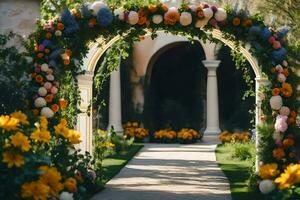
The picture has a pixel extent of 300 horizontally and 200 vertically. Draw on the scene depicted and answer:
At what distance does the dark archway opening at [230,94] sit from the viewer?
22906 millimetres

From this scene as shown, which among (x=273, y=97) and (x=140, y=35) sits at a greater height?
(x=140, y=35)

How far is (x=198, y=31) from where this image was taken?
29.2 ft

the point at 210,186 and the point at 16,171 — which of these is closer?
the point at 16,171

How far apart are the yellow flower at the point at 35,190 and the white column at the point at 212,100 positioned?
17.5 metres

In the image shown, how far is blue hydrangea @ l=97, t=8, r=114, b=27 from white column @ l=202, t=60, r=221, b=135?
45.7ft

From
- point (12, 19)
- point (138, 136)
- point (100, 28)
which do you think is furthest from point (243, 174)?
point (138, 136)

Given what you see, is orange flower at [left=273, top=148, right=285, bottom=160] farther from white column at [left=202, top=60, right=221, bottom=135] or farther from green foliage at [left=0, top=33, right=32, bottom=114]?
white column at [left=202, top=60, right=221, bottom=135]

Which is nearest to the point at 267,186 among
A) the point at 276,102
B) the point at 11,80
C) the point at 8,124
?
the point at 276,102

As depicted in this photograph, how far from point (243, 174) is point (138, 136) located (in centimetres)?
991

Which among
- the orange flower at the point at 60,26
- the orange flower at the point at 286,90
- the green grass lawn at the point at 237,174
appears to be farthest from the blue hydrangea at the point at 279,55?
the orange flower at the point at 60,26

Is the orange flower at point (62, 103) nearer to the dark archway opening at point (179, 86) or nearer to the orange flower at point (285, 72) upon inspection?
the orange flower at point (285, 72)

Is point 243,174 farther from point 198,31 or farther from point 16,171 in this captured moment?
point 16,171

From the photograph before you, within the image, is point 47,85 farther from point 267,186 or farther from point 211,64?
point 211,64

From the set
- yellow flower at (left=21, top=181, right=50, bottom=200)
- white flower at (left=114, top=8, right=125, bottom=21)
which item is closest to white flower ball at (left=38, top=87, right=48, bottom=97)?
white flower at (left=114, top=8, right=125, bottom=21)
